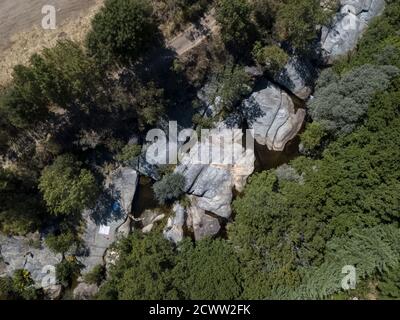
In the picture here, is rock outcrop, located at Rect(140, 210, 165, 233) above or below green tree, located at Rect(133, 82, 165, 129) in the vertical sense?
below

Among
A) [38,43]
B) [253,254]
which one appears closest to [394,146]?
[253,254]

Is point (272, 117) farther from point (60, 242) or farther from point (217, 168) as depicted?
point (60, 242)

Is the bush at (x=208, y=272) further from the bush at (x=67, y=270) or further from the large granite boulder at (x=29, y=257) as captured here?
the large granite boulder at (x=29, y=257)

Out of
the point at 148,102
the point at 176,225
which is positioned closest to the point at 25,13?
the point at 148,102

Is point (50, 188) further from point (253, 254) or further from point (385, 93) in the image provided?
point (385, 93)

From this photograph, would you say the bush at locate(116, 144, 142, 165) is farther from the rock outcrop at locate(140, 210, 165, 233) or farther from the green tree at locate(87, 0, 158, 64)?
the green tree at locate(87, 0, 158, 64)

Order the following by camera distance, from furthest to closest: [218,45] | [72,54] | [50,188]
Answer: [218,45], [50,188], [72,54]

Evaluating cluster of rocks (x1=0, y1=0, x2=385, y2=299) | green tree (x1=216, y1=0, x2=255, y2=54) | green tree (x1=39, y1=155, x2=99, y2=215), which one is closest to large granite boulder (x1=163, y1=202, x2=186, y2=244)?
cluster of rocks (x1=0, y1=0, x2=385, y2=299)
